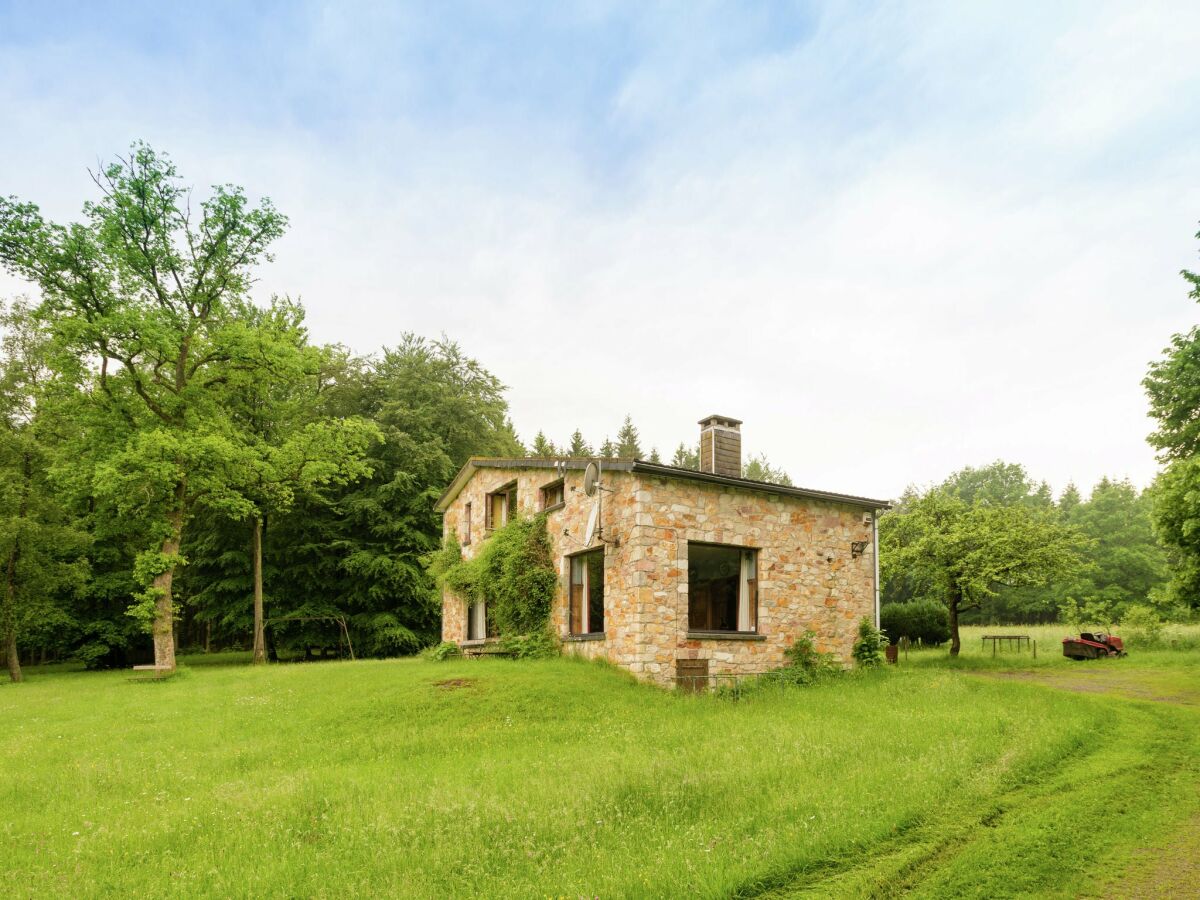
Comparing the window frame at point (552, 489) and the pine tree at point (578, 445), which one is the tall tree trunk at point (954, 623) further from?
the pine tree at point (578, 445)

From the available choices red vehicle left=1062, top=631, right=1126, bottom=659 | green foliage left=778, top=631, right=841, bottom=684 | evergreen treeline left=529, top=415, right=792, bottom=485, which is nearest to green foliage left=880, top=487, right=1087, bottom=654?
red vehicle left=1062, top=631, right=1126, bottom=659

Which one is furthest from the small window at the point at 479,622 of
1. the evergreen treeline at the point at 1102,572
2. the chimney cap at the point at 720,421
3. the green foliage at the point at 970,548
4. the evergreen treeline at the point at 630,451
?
the evergreen treeline at the point at 630,451

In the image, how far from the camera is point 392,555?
34250mm

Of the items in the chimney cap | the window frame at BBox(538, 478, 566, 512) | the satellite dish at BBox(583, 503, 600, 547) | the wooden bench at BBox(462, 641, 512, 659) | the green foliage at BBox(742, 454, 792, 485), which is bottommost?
the wooden bench at BBox(462, 641, 512, 659)

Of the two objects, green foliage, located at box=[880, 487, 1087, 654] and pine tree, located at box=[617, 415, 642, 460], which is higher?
pine tree, located at box=[617, 415, 642, 460]

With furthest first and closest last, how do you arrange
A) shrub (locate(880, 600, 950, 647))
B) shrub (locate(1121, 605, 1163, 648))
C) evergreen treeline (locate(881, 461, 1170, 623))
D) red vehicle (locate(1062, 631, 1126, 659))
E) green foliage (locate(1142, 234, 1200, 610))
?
evergreen treeline (locate(881, 461, 1170, 623)), shrub (locate(880, 600, 950, 647)), shrub (locate(1121, 605, 1163, 648)), red vehicle (locate(1062, 631, 1126, 659)), green foliage (locate(1142, 234, 1200, 610))

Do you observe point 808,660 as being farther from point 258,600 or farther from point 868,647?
point 258,600

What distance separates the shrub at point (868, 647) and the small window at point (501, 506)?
1007 centimetres

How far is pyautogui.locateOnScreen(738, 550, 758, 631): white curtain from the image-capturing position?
1758 cm

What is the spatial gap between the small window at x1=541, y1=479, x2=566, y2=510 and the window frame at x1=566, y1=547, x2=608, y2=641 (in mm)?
1568

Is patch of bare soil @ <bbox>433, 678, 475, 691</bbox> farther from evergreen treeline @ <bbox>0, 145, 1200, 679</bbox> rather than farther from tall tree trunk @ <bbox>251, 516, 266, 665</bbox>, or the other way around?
tall tree trunk @ <bbox>251, 516, 266, 665</bbox>

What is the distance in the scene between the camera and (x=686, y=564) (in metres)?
16.7

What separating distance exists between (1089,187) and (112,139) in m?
27.2

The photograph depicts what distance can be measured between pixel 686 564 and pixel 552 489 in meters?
5.22
